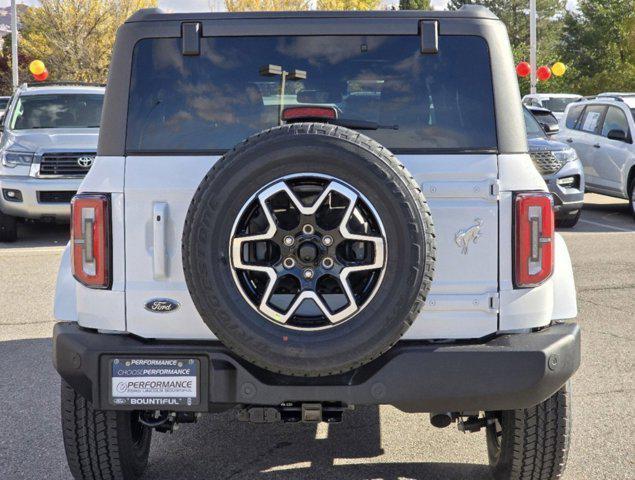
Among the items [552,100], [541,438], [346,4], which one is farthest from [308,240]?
[346,4]

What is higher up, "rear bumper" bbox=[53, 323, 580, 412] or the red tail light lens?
the red tail light lens

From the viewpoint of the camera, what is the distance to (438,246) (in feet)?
12.0

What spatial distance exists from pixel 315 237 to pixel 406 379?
25.0 inches

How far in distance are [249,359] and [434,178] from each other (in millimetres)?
959

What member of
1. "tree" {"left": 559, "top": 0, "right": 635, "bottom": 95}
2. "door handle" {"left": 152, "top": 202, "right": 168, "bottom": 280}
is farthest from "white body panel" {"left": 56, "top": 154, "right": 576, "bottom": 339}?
"tree" {"left": 559, "top": 0, "right": 635, "bottom": 95}

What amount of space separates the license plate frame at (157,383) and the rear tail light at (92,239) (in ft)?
1.15

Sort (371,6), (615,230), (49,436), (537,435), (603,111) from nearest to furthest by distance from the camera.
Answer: (537,435) < (49,436) < (615,230) < (603,111) < (371,6)

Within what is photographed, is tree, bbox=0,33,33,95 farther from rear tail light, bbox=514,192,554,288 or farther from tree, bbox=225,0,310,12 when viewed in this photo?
rear tail light, bbox=514,192,554,288

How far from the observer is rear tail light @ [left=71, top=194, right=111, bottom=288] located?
371 cm

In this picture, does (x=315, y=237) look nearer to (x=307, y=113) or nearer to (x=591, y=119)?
(x=307, y=113)

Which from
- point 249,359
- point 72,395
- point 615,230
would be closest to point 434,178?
point 249,359

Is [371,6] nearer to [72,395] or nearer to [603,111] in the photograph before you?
[603,111]

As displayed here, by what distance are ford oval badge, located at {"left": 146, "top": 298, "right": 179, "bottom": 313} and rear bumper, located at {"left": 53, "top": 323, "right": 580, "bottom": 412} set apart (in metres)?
0.15

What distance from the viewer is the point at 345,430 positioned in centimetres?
504
